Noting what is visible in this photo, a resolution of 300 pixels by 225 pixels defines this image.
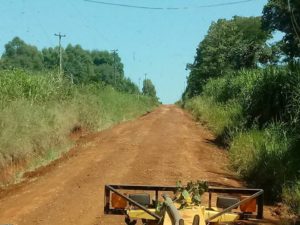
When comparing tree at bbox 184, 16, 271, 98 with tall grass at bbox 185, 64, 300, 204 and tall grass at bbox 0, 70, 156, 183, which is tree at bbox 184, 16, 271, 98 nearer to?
tall grass at bbox 0, 70, 156, 183

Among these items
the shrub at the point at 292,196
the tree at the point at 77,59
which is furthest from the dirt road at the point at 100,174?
the tree at the point at 77,59

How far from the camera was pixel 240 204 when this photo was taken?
18.0 feet

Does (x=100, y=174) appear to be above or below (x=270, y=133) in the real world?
below

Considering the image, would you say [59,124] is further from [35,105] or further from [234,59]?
[234,59]

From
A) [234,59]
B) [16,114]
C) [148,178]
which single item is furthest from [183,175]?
[234,59]

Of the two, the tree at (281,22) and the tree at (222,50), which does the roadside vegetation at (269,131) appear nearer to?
the tree at (281,22)

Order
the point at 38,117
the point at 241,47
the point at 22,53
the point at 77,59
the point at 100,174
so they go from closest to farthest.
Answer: the point at 100,174 < the point at 38,117 < the point at 241,47 < the point at 22,53 < the point at 77,59

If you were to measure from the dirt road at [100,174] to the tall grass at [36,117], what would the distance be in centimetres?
84

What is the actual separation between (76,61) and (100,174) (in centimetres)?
9671

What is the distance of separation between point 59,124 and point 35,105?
1.83 metres

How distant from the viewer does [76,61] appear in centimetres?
10794

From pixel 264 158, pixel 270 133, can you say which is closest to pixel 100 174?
pixel 264 158

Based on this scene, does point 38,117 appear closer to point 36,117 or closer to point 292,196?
point 36,117

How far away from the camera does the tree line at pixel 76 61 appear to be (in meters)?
85.1
